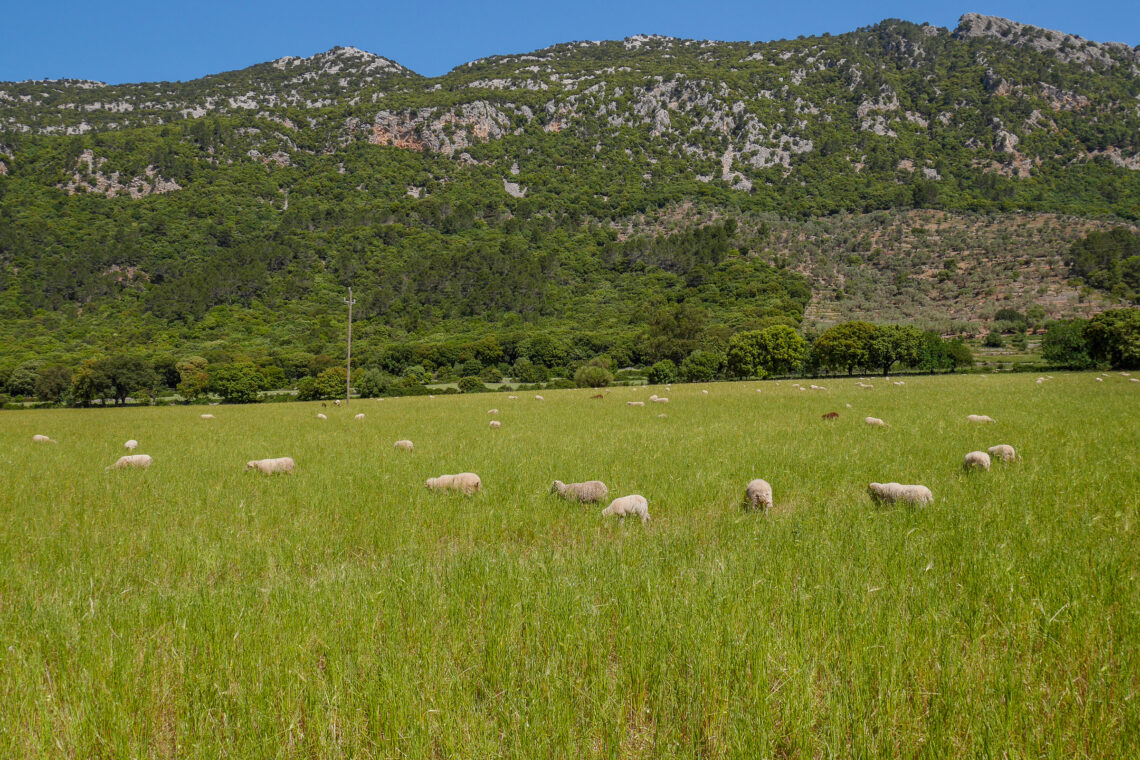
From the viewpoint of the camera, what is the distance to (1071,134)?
18450cm

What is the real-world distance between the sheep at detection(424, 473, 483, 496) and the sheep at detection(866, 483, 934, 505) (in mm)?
5450

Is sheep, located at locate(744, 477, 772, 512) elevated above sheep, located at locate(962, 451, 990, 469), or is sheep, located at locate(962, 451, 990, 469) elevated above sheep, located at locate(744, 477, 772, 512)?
sheep, located at locate(962, 451, 990, 469)

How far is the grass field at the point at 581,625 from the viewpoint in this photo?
2.30 meters

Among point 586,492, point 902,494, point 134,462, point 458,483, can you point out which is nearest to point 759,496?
point 902,494

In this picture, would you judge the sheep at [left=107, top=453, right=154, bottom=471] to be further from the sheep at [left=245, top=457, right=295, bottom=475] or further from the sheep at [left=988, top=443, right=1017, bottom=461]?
the sheep at [left=988, top=443, right=1017, bottom=461]

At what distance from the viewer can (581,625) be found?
125 inches

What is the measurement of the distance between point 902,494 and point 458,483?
596 cm

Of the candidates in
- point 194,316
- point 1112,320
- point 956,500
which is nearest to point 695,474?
point 956,500

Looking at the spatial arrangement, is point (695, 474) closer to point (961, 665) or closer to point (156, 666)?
point (961, 665)

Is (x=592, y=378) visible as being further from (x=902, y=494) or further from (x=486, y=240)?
(x=486, y=240)

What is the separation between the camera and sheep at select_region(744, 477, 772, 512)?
6.34 metres

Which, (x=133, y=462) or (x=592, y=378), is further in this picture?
(x=592, y=378)

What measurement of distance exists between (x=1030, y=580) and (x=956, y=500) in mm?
2572

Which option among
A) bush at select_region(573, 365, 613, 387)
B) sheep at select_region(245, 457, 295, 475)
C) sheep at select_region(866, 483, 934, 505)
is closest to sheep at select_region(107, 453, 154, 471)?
sheep at select_region(245, 457, 295, 475)
